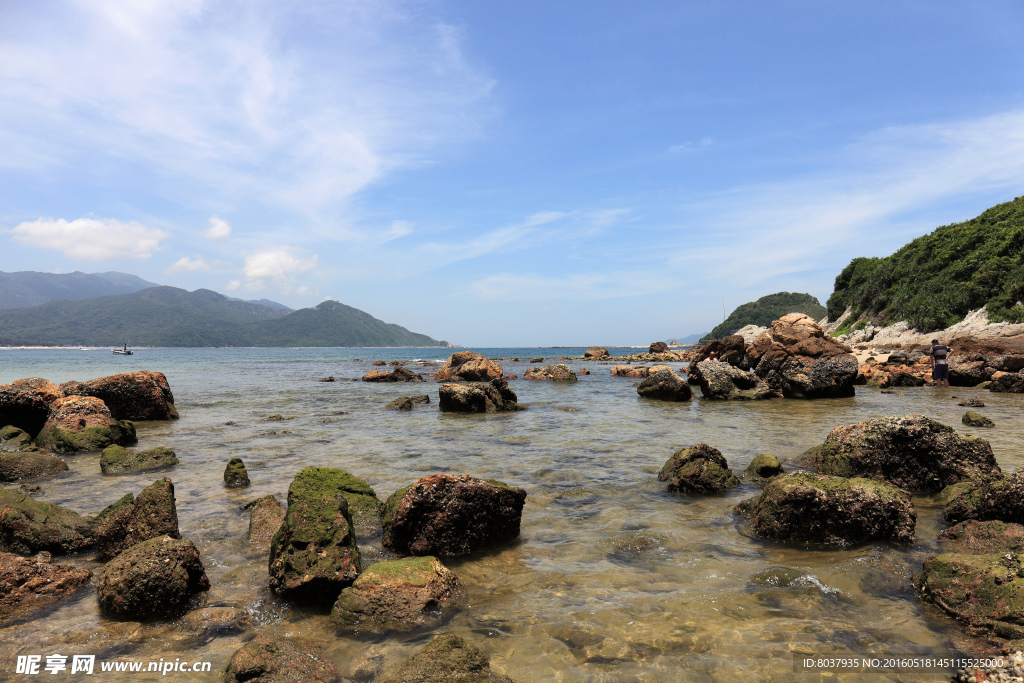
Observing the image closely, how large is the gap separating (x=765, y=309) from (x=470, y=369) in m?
147

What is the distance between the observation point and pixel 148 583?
4332mm

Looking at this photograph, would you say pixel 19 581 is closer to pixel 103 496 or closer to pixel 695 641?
pixel 103 496

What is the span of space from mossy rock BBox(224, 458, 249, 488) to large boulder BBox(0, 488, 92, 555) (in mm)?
2337

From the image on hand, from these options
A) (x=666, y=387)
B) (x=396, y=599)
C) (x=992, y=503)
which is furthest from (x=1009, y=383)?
(x=396, y=599)

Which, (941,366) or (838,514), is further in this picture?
(941,366)

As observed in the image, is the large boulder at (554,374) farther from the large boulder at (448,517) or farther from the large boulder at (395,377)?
the large boulder at (448,517)

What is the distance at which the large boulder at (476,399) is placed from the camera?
18250mm

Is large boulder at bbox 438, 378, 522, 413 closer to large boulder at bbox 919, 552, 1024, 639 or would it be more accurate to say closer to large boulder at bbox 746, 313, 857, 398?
large boulder at bbox 746, 313, 857, 398

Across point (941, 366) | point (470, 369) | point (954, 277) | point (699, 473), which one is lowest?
point (699, 473)

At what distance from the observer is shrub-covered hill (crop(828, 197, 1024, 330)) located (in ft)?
112

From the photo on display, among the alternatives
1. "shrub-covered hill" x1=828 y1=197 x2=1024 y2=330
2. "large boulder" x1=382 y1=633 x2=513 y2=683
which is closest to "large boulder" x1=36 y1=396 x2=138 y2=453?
"large boulder" x1=382 y1=633 x2=513 y2=683

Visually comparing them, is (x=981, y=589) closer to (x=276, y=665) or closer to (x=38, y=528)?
(x=276, y=665)

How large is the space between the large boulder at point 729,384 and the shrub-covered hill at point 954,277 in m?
22.5

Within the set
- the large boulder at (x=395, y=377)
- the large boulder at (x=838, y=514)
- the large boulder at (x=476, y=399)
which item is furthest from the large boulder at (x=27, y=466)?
the large boulder at (x=395, y=377)
